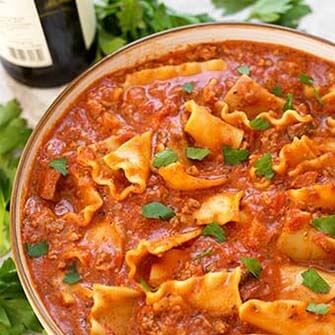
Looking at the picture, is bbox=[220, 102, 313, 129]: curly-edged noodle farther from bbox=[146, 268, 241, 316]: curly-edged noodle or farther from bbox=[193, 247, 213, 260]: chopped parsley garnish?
bbox=[146, 268, 241, 316]: curly-edged noodle

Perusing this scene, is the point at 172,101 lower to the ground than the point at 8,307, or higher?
higher

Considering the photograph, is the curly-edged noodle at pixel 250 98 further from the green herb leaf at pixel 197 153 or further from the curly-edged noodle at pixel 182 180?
the curly-edged noodle at pixel 182 180

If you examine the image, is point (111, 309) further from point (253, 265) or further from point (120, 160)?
point (120, 160)

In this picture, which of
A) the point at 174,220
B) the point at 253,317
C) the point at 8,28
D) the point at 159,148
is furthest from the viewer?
the point at 8,28

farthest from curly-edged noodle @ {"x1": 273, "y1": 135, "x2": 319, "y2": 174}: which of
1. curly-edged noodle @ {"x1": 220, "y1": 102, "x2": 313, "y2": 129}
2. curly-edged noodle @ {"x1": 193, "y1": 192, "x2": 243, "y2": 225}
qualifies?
curly-edged noodle @ {"x1": 193, "y1": 192, "x2": 243, "y2": 225}

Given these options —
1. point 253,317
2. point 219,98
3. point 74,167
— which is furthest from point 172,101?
point 253,317

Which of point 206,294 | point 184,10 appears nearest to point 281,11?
point 184,10

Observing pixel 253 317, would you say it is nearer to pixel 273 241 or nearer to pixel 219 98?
pixel 273 241

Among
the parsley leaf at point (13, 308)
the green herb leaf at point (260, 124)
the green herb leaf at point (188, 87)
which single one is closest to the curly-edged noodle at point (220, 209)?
the green herb leaf at point (260, 124)
